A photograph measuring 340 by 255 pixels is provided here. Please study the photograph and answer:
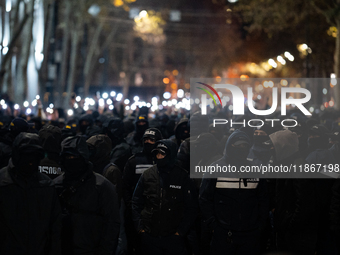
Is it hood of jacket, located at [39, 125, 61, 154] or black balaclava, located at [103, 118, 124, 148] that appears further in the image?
black balaclava, located at [103, 118, 124, 148]

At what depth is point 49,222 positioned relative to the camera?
4254mm

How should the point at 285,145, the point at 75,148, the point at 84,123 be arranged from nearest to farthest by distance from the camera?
1. the point at 75,148
2. the point at 285,145
3. the point at 84,123

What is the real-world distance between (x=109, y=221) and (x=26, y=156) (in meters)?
1.02

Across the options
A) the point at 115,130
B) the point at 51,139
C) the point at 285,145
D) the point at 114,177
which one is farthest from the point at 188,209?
the point at 115,130

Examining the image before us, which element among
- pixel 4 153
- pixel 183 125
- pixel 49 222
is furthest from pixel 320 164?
pixel 4 153

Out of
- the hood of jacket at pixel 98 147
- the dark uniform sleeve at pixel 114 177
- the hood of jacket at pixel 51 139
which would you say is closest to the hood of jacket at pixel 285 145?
the dark uniform sleeve at pixel 114 177

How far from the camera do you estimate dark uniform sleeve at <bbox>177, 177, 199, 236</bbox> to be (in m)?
5.25

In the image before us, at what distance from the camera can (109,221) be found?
4.53m

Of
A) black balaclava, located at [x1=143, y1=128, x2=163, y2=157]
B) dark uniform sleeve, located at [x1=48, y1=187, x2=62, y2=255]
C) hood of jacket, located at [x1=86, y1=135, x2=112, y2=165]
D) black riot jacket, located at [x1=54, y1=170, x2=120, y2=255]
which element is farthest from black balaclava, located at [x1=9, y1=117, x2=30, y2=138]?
dark uniform sleeve, located at [x1=48, y1=187, x2=62, y2=255]

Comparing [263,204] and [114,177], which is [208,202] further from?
[114,177]

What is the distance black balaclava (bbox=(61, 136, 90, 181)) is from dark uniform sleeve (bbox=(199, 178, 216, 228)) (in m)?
1.43

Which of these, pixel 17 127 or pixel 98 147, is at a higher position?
pixel 17 127

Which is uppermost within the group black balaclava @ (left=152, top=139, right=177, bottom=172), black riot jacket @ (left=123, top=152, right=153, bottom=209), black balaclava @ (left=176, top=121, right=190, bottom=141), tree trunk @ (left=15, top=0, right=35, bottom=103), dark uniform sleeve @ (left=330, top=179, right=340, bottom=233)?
tree trunk @ (left=15, top=0, right=35, bottom=103)

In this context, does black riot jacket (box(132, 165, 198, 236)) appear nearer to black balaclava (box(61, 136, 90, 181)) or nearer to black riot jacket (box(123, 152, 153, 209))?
black riot jacket (box(123, 152, 153, 209))
